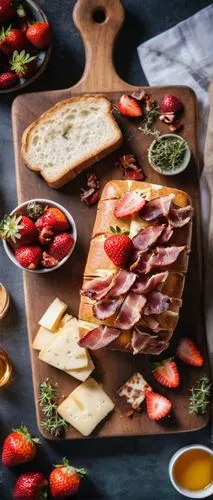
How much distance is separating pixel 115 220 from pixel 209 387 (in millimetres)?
1032

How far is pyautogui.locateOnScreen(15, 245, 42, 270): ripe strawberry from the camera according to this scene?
388cm

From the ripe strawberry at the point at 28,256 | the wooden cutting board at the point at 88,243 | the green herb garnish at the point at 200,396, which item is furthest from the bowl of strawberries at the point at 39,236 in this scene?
the green herb garnish at the point at 200,396

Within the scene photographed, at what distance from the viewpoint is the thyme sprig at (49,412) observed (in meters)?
4.02

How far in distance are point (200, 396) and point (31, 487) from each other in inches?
40.7

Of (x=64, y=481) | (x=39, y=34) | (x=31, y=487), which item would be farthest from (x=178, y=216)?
(x=31, y=487)

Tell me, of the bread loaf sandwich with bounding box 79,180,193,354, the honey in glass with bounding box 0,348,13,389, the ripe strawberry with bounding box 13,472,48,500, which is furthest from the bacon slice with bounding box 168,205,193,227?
the ripe strawberry with bounding box 13,472,48,500

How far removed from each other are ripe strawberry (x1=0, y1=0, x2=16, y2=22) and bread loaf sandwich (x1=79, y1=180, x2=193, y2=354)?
110cm

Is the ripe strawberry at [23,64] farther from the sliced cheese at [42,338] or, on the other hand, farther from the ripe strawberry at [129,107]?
the sliced cheese at [42,338]

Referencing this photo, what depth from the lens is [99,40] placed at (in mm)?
4137

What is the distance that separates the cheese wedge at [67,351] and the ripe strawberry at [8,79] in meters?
1.35

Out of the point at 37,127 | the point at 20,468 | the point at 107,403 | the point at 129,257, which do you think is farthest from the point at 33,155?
the point at 20,468

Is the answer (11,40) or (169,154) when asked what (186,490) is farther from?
(11,40)

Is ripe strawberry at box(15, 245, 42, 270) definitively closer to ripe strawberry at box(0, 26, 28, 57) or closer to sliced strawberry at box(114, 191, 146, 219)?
sliced strawberry at box(114, 191, 146, 219)

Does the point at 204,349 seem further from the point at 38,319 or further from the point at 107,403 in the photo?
the point at 38,319
